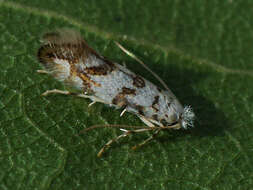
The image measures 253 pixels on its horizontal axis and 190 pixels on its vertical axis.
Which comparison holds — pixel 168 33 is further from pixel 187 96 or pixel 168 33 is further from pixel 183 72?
pixel 187 96

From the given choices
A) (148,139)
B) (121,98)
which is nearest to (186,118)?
(148,139)

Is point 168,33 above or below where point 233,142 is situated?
above

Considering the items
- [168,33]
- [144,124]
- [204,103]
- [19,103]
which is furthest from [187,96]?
[19,103]

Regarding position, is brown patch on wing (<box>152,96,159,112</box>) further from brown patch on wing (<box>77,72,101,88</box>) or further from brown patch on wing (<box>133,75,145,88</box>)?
brown patch on wing (<box>77,72,101,88</box>)

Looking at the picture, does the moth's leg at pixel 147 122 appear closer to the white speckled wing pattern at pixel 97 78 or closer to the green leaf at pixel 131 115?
the white speckled wing pattern at pixel 97 78

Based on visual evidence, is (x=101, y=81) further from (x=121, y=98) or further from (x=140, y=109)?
(x=140, y=109)

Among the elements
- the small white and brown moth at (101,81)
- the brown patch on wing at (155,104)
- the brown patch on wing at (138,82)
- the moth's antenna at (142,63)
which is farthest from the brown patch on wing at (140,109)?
the moth's antenna at (142,63)

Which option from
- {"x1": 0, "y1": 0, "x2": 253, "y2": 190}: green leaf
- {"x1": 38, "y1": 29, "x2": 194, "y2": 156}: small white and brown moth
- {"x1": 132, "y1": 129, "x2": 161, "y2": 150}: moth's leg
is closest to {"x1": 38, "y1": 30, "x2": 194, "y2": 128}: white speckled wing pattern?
{"x1": 38, "y1": 29, "x2": 194, "y2": 156}: small white and brown moth

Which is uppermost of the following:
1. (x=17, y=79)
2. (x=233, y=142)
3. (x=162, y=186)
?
(x=17, y=79)
